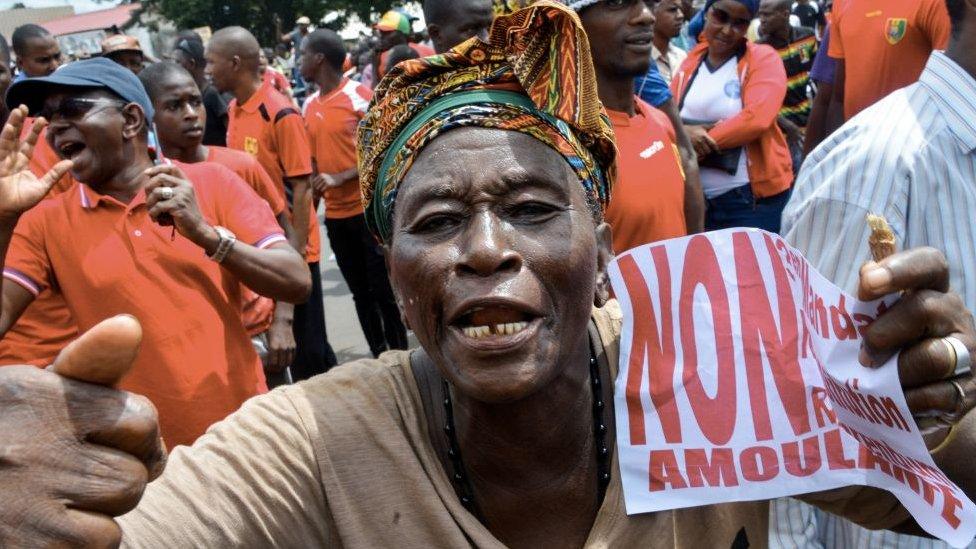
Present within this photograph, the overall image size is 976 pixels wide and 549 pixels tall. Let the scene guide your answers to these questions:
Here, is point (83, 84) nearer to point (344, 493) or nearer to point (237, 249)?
point (237, 249)

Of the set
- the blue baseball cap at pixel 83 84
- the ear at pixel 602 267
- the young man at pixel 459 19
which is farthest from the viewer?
the young man at pixel 459 19

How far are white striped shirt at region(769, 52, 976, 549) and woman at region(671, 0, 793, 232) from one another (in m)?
3.20

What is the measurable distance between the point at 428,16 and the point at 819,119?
2.11 meters

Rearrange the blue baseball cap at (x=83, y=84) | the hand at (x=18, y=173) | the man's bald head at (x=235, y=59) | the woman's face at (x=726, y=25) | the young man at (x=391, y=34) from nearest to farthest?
1. the hand at (x=18, y=173)
2. the blue baseball cap at (x=83, y=84)
3. the woman's face at (x=726, y=25)
4. the man's bald head at (x=235, y=59)
5. the young man at (x=391, y=34)

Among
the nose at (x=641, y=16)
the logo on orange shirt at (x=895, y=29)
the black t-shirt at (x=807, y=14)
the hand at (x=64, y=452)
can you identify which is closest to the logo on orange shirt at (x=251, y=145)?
the nose at (x=641, y=16)

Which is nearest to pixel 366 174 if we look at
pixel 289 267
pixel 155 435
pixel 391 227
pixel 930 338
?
pixel 391 227

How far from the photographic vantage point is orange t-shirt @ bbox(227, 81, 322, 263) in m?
5.78

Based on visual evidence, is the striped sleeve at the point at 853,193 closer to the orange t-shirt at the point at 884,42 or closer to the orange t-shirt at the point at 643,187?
the orange t-shirt at the point at 643,187

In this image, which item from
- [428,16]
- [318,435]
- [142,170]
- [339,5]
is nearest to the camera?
[318,435]

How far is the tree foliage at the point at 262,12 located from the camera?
45188 mm

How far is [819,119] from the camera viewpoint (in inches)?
199

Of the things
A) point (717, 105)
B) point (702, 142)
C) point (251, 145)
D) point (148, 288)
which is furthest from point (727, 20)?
point (148, 288)

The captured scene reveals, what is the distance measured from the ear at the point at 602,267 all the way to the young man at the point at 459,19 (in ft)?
9.95

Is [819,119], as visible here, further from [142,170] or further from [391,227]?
[391,227]
